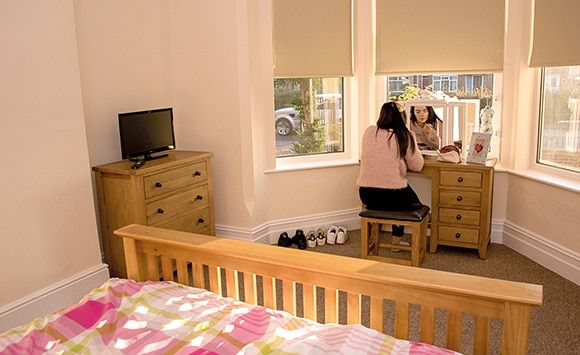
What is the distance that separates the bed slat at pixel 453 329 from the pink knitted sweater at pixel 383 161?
6.75ft

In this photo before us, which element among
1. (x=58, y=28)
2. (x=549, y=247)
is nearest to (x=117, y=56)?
(x=58, y=28)

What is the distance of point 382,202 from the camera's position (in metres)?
3.77

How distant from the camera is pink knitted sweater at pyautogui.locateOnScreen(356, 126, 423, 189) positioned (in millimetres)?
3705

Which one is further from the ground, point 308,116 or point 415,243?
point 308,116

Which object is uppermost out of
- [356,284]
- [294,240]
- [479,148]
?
[479,148]

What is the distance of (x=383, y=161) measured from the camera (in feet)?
12.2

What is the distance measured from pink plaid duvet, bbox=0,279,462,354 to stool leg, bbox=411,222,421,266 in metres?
2.00

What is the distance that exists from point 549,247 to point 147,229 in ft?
9.55

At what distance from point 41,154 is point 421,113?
9.39 ft

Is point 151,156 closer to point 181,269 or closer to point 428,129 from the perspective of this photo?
point 181,269

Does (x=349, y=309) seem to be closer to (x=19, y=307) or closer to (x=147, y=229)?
(x=147, y=229)

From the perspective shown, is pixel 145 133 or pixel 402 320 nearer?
pixel 402 320

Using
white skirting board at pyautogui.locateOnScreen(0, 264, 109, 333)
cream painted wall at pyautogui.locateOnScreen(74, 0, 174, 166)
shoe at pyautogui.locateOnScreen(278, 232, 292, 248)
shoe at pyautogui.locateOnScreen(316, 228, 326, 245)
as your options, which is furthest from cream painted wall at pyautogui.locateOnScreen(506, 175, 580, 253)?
white skirting board at pyautogui.locateOnScreen(0, 264, 109, 333)

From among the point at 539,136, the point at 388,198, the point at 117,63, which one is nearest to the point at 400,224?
the point at 388,198
